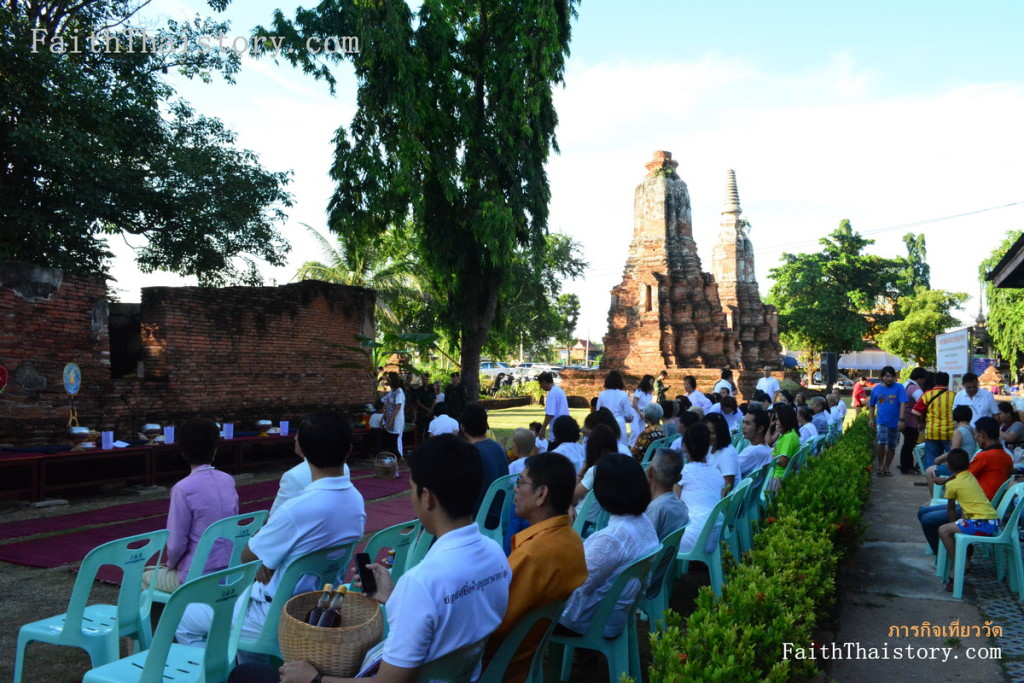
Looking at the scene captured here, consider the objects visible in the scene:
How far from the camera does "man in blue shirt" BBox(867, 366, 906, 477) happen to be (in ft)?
34.3

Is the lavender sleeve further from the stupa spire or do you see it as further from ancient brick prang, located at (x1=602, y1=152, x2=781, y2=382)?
the stupa spire

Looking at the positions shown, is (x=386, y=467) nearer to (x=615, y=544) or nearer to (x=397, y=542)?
(x=397, y=542)

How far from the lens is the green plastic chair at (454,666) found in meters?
1.97

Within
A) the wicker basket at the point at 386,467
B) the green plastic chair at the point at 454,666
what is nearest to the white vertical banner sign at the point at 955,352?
the wicker basket at the point at 386,467

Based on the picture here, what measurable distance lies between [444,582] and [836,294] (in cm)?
4334

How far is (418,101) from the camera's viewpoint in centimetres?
1241

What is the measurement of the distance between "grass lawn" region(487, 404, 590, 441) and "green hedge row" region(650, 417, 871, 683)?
10644 mm

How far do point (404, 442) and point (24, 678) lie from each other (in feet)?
30.7

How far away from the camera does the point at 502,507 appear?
4.88 meters

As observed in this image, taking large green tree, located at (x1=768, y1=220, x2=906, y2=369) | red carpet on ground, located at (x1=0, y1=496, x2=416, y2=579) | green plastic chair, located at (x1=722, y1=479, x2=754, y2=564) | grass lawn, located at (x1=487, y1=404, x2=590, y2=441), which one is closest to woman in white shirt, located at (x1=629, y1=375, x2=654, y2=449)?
red carpet on ground, located at (x1=0, y1=496, x2=416, y2=579)

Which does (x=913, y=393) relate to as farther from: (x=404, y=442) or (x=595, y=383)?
(x=595, y=383)

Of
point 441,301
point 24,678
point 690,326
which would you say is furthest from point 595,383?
point 24,678

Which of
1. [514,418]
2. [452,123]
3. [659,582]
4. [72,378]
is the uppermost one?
[452,123]

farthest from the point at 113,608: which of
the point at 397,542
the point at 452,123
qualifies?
the point at 452,123
